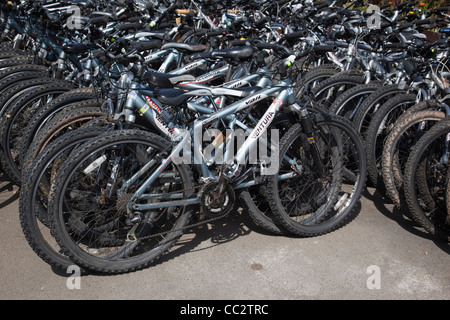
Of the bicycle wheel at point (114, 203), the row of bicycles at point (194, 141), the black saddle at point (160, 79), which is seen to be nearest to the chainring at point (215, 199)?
the row of bicycles at point (194, 141)

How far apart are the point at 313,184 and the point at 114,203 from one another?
1797mm

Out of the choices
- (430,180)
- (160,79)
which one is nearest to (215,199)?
(160,79)

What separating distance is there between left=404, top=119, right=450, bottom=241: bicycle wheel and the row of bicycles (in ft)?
0.04

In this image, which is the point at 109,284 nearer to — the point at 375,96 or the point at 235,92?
the point at 235,92

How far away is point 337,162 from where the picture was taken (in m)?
3.66

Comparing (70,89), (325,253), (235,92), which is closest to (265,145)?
(235,92)

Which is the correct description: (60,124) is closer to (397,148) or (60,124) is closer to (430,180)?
(397,148)

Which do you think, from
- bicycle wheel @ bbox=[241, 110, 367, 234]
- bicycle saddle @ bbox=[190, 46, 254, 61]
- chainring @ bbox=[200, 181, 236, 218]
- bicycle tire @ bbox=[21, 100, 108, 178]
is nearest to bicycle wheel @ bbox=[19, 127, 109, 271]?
bicycle tire @ bbox=[21, 100, 108, 178]

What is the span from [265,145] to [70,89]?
2099 mm

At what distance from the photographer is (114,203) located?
3.21 meters

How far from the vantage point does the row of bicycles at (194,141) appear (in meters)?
2.99

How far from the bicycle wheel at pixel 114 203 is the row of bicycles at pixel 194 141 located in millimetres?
11
